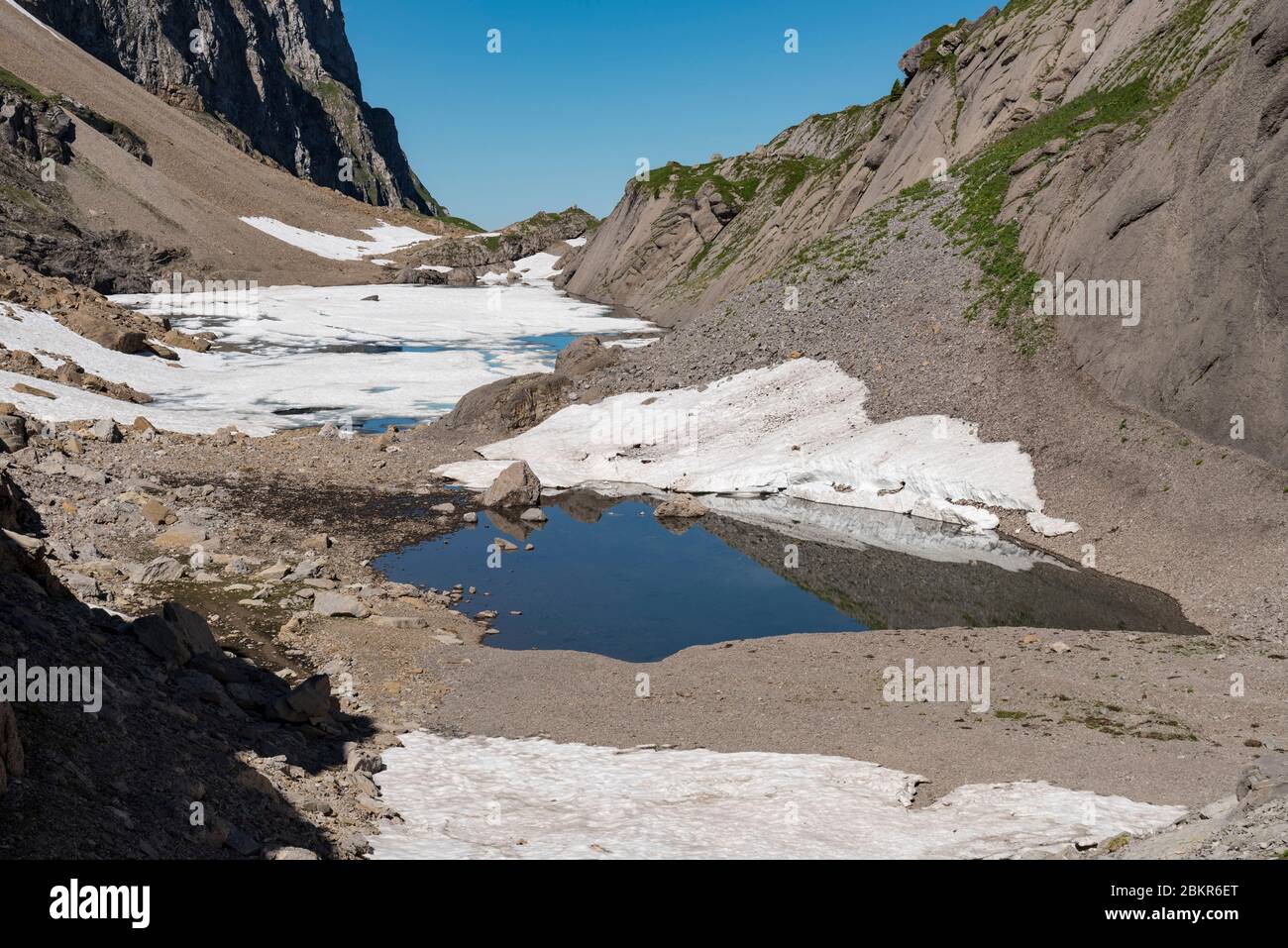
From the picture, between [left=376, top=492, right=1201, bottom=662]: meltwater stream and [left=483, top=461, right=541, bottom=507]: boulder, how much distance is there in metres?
0.68

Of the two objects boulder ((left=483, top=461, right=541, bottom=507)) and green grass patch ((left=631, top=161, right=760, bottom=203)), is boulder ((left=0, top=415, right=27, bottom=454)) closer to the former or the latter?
boulder ((left=483, top=461, right=541, bottom=507))

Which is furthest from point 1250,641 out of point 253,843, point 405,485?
point 405,485

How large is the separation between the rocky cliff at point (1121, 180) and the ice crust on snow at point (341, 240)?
86.2 meters

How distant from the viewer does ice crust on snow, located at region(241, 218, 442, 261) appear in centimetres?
14250

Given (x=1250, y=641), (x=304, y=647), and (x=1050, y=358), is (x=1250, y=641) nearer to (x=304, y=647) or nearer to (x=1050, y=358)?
(x=1050, y=358)

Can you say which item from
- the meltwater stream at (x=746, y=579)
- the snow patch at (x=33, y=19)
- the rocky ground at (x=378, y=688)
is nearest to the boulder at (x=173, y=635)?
the rocky ground at (x=378, y=688)

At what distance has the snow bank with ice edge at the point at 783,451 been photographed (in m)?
33.4

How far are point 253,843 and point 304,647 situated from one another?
35.0 feet

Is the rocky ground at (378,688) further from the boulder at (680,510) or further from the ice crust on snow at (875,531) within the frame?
the boulder at (680,510)

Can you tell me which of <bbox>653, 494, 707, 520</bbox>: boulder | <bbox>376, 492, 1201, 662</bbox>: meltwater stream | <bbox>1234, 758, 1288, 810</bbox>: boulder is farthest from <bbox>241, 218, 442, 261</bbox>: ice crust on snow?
<bbox>1234, 758, 1288, 810</bbox>: boulder

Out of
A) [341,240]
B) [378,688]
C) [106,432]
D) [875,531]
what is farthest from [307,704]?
[341,240]

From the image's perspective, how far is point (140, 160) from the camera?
420ft

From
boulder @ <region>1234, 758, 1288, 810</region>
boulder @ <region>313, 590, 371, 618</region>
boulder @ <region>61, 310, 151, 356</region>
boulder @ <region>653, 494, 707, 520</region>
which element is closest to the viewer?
boulder @ <region>1234, 758, 1288, 810</region>

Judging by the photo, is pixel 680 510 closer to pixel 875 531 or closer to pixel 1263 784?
pixel 875 531
